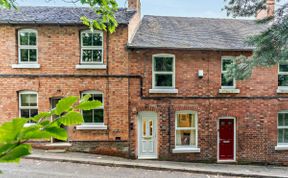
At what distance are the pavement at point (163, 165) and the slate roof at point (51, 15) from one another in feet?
21.5

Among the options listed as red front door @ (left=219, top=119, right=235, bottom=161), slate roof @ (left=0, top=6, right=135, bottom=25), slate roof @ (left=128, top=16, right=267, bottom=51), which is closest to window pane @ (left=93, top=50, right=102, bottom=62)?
slate roof @ (left=0, top=6, right=135, bottom=25)

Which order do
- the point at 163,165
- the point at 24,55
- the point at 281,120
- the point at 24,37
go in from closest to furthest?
the point at 163,165 < the point at 24,37 < the point at 24,55 < the point at 281,120

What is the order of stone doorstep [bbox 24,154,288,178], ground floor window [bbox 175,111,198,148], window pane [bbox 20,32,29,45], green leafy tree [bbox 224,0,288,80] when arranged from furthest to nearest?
1. ground floor window [bbox 175,111,198,148]
2. window pane [bbox 20,32,29,45]
3. stone doorstep [bbox 24,154,288,178]
4. green leafy tree [bbox 224,0,288,80]

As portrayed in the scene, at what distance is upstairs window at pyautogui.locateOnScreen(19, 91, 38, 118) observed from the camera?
445 inches

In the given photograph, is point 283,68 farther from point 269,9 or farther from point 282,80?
point 269,9

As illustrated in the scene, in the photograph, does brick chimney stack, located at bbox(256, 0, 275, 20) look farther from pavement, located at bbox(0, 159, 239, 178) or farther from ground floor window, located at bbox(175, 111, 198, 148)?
pavement, located at bbox(0, 159, 239, 178)

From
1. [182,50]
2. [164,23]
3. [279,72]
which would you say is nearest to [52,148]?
[182,50]

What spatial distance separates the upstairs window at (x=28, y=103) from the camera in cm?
1131

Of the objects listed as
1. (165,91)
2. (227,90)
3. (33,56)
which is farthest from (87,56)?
(227,90)

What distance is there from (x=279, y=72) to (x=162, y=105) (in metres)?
6.89

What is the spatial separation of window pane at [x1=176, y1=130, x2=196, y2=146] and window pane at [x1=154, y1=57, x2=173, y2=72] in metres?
3.48

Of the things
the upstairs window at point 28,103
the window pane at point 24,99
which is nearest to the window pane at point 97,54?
the upstairs window at point 28,103

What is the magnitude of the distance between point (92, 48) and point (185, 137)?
6.91 meters

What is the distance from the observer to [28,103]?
11375 mm
